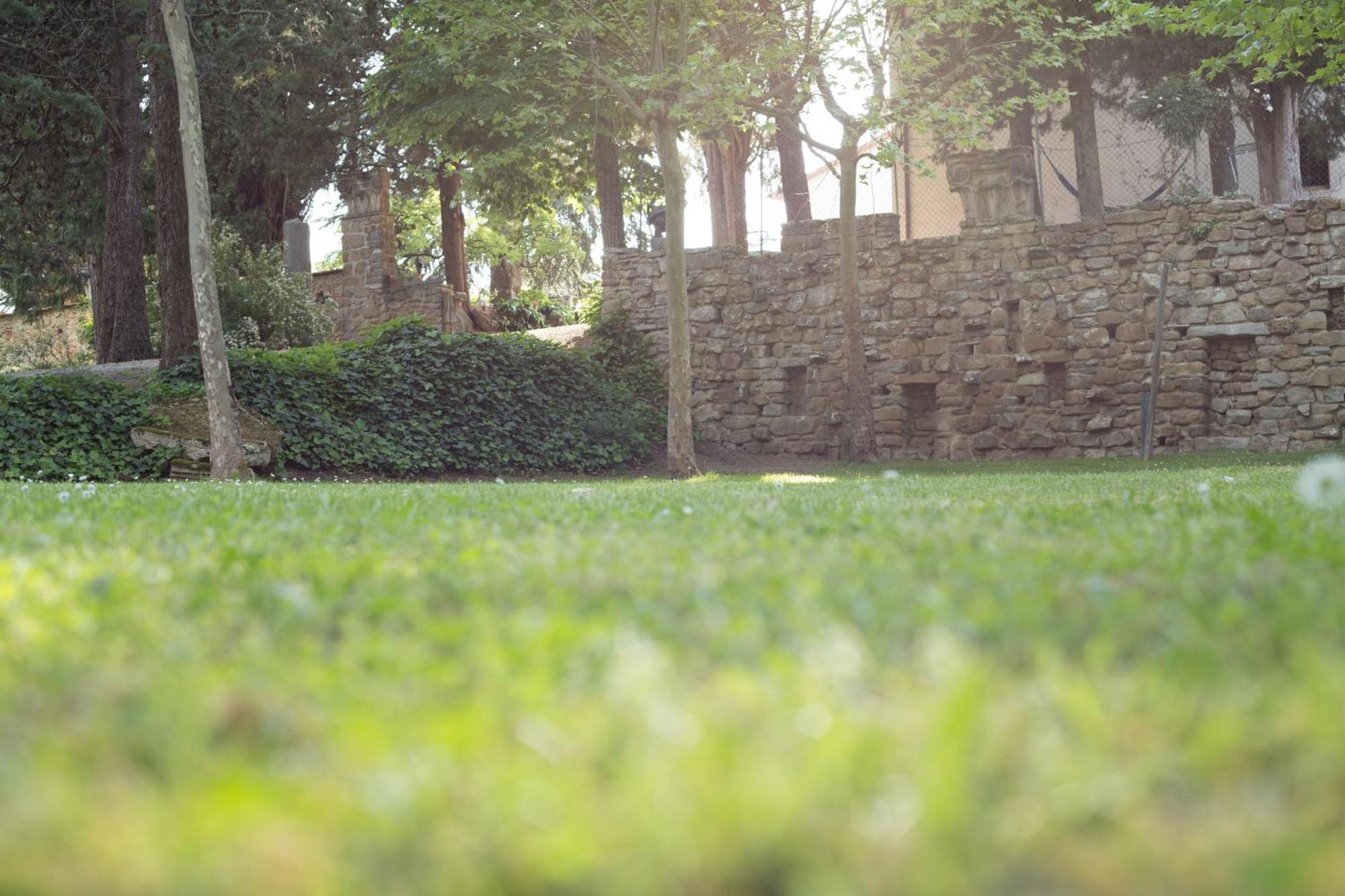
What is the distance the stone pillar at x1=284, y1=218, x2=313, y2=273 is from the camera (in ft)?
90.5

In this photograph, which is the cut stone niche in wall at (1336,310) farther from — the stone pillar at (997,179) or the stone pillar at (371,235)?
the stone pillar at (371,235)

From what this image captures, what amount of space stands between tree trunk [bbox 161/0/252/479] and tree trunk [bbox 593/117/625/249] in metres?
10.9

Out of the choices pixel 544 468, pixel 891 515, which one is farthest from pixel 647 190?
pixel 891 515

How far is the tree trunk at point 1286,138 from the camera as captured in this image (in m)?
24.2

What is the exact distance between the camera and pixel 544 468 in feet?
62.8

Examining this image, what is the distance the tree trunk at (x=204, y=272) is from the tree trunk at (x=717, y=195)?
50.8ft

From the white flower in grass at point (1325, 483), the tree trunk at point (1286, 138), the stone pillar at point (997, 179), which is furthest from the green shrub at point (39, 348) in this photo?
the white flower in grass at point (1325, 483)

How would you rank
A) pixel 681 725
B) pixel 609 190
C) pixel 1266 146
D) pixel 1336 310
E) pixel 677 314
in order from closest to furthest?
pixel 681 725 → pixel 677 314 → pixel 1336 310 → pixel 609 190 → pixel 1266 146

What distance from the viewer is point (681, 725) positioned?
1.70 meters

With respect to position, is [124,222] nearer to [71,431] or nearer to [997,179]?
[71,431]

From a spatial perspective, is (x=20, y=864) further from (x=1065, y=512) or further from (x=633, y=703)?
(x=1065, y=512)

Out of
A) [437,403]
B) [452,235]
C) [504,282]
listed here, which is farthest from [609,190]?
[437,403]

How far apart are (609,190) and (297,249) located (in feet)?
24.0

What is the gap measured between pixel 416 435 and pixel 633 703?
16.6 metres
